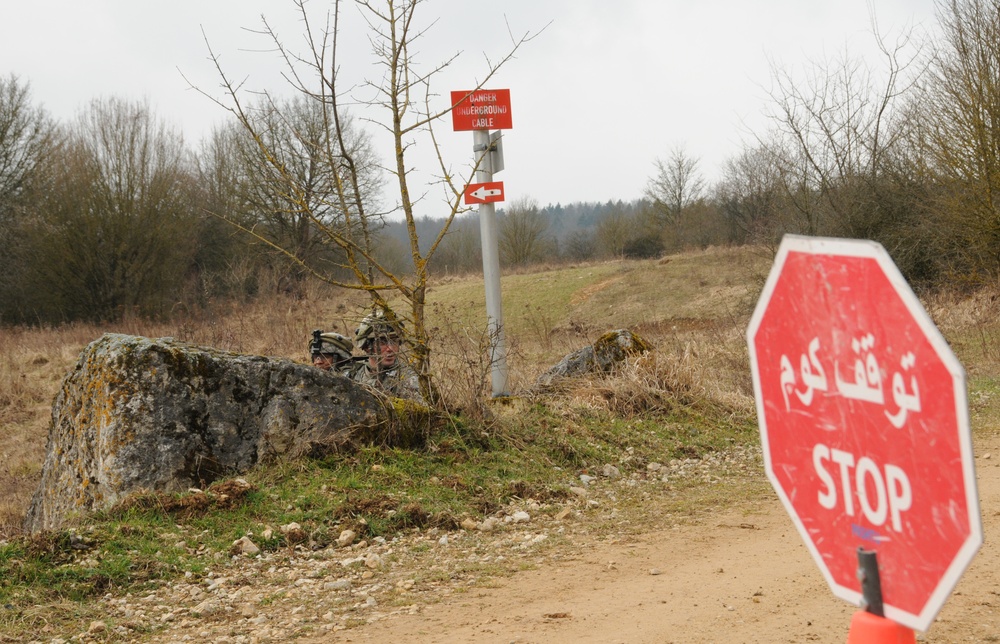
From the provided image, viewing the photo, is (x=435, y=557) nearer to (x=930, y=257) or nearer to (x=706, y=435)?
(x=706, y=435)

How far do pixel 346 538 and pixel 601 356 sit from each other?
598 cm

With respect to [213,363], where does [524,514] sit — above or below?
below

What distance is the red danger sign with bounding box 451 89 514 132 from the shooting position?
9.93 meters

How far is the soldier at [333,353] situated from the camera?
9.12 m

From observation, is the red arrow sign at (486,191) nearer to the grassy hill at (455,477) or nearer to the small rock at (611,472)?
the grassy hill at (455,477)

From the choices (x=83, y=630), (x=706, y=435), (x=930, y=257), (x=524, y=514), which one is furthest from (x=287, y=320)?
(x=930, y=257)

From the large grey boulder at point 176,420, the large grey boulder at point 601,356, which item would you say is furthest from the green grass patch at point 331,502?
the large grey boulder at point 601,356

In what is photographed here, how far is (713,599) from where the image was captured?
4699 millimetres

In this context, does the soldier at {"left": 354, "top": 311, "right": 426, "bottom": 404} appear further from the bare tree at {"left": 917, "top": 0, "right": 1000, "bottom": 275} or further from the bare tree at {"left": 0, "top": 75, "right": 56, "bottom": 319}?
the bare tree at {"left": 0, "top": 75, "right": 56, "bottom": 319}

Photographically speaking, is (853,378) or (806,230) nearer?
(853,378)

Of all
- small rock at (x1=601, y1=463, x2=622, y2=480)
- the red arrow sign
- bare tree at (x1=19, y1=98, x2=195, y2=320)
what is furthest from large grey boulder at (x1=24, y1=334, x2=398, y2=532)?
bare tree at (x1=19, y1=98, x2=195, y2=320)

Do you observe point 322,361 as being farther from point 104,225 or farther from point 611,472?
point 104,225

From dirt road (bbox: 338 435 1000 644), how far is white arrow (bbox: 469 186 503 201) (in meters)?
4.79

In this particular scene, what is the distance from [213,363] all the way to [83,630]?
275cm
